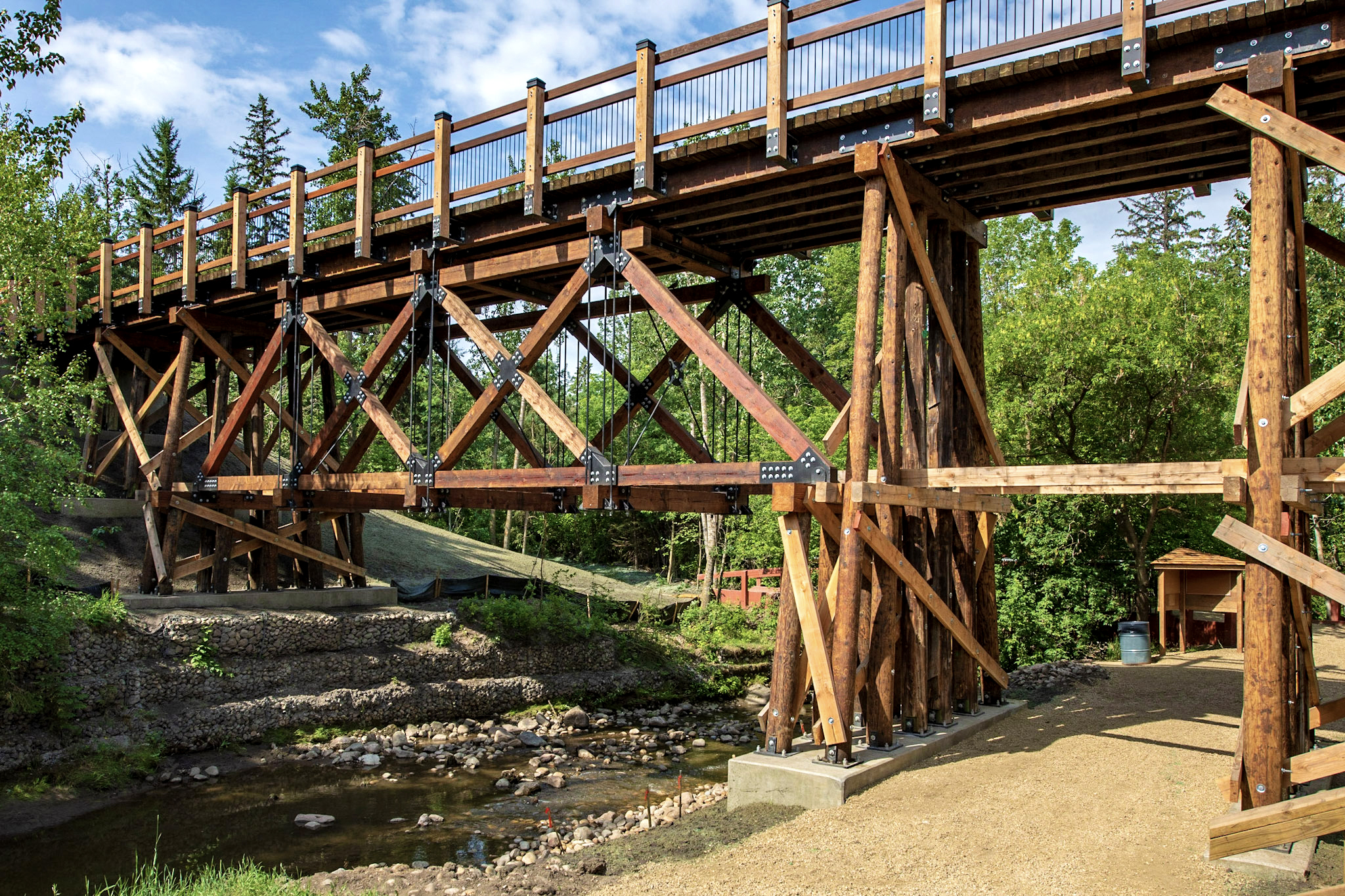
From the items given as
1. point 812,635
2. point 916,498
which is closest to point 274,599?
point 812,635

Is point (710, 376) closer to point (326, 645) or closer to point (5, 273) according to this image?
point (326, 645)

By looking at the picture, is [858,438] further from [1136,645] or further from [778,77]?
[1136,645]

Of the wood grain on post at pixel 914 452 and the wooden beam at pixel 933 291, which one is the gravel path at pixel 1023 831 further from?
the wooden beam at pixel 933 291

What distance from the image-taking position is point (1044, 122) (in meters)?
9.00

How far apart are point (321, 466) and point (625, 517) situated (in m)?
25.6

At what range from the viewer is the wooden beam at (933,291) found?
9.76 metres

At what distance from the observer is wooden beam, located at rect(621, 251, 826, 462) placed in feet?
32.2

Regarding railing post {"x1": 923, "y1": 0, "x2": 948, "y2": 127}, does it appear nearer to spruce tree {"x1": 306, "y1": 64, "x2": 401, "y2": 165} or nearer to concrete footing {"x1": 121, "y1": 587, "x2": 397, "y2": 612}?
concrete footing {"x1": 121, "y1": 587, "x2": 397, "y2": 612}

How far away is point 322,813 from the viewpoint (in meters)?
11.8

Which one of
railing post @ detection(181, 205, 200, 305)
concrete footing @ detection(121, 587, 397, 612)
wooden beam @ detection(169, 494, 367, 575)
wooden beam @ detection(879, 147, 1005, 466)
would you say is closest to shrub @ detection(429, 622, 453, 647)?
concrete footing @ detection(121, 587, 397, 612)

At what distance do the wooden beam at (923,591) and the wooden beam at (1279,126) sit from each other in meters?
4.60

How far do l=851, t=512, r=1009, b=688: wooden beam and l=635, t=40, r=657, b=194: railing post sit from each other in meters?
4.60

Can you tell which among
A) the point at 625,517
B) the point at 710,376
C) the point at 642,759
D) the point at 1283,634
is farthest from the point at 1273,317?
the point at 625,517

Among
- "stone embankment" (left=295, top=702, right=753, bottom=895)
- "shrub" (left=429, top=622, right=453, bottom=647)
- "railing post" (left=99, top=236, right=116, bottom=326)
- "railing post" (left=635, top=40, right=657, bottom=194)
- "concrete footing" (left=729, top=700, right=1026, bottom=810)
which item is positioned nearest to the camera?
"stone embankment" (left=295, top=702, right=753, bottom=895)
